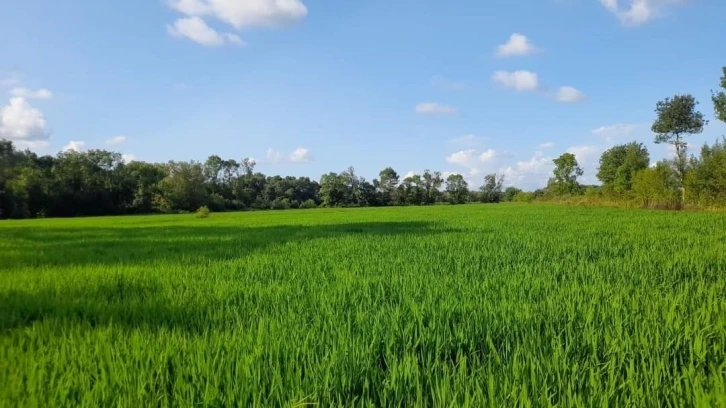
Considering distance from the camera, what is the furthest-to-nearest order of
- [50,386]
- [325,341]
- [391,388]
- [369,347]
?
[325,341], [369,347], [50,386], [391,388]

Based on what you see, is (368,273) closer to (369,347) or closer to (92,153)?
(369,347)

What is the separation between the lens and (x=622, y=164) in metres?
63.5

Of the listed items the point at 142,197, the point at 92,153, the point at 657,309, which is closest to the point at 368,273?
the point at 657,309

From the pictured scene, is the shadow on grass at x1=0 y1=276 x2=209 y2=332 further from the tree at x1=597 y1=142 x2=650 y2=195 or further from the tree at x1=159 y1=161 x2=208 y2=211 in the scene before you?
Result: the tree at x1=159 y1=161 x2=208 y2=211

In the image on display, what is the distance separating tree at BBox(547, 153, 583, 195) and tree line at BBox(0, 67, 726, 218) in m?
0.18

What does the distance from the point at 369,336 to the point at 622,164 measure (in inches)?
2964

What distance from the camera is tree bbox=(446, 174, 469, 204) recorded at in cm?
10562

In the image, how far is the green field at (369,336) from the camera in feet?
5.37

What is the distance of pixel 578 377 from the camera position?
1778 mm

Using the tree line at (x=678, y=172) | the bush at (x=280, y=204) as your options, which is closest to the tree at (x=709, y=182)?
A: the tree line at (x=678, y=172)

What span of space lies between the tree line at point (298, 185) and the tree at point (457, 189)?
282 mm

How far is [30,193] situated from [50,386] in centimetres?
6901

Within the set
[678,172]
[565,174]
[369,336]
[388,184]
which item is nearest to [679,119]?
[678,172]

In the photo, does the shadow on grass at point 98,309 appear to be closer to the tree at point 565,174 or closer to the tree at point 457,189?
the tree at point 565,174
